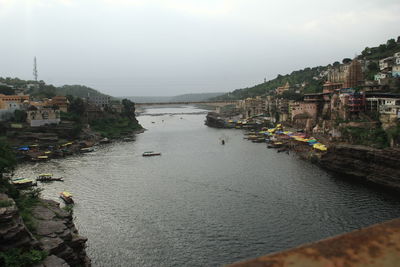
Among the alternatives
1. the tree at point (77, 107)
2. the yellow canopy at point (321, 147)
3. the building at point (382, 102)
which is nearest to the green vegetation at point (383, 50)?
the building at point (382, 102)

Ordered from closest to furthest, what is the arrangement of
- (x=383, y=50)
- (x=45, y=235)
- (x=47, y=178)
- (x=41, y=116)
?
1. (x=45, y=235)
2. (x=47, y=178)
3. (x=41, y=116)
4. (x=383, y=50)

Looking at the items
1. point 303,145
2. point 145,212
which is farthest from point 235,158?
point 145,212

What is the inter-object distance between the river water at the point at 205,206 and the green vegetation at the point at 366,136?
4.97 metres

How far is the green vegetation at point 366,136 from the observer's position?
95.1 feet

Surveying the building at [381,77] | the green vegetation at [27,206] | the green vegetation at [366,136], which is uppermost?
the building at [381,77]

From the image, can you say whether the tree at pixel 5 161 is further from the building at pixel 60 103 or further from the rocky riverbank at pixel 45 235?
the building at pixel 60 103

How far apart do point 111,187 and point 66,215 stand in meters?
10.1

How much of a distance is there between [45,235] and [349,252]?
13.9 m

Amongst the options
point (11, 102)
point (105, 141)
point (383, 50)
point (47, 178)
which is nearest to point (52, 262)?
point (47, 178)

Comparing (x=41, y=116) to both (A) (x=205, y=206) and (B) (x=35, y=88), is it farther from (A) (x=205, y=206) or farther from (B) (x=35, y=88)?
(B) (x=35, y=88)

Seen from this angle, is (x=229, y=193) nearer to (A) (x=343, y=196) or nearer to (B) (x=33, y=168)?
(A) (x=343, y=196)

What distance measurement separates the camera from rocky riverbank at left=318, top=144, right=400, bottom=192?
24641 mm

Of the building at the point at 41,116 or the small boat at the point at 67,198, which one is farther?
the building at the point at 41,116

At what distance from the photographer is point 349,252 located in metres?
1.37
